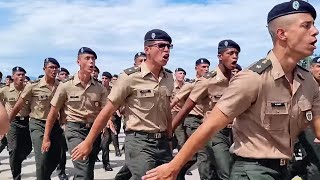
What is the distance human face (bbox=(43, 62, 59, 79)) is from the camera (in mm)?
9172

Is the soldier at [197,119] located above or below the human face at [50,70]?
below

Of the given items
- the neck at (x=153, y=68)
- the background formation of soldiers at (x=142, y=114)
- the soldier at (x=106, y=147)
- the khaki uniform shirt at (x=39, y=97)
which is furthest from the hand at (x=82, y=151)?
the soldier at (x=106, y=147)

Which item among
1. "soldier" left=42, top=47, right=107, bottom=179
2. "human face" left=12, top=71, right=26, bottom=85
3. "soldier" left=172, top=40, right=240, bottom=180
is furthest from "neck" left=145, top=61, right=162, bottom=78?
"human face" left=12, top=71, right=26, bottom=85

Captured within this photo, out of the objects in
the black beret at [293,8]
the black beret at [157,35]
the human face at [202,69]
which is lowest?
the human face at [202,69]

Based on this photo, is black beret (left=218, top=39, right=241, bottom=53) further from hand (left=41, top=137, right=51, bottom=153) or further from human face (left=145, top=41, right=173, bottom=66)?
hand (left=41, top=137, right=51, bottom=153)

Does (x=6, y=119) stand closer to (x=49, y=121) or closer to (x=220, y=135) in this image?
(x=220, y=135)

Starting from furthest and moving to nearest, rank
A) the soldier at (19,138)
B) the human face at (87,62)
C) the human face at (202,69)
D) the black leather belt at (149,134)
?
1. the human face at (202,69)
2. the soldier at (19,138)
3. the human face at (87,62)
4. the black leather belt at (149,134)

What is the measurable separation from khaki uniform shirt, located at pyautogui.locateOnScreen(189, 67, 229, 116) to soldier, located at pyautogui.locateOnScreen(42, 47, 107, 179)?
5.08 feet

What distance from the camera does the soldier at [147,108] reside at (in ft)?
18.5

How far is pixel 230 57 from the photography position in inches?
286

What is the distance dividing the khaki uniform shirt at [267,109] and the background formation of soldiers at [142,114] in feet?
0.11

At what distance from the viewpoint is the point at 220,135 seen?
6789 millimetres

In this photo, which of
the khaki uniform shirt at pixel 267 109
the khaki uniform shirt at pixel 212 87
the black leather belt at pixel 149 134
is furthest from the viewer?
the khaki uniform shirt at pixel 212 87

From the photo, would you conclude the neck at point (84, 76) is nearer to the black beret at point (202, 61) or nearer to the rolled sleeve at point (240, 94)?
the black beret at point (202, 61)
